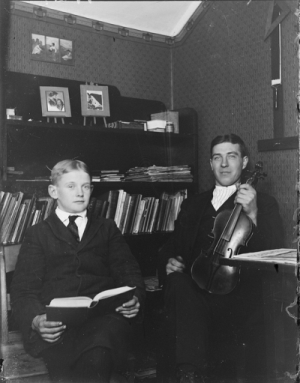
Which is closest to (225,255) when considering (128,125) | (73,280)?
(73,280)

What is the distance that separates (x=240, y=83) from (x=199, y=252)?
3.60 ft

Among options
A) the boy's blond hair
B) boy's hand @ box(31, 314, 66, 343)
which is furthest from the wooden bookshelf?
boy's hand @ box(31, 314, 66, 343)

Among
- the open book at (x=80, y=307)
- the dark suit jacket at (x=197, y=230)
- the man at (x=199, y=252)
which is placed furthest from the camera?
the dark suit jacket at (x=197, y=230)

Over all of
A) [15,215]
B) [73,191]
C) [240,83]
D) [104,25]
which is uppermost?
[104,25]

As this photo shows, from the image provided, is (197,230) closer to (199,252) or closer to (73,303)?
(199,252)

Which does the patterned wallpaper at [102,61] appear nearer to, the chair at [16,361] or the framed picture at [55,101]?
the framed picture at [55,101]

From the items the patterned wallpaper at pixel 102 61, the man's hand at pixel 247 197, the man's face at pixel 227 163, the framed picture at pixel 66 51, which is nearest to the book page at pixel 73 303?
the man's hand at pixel 247 197

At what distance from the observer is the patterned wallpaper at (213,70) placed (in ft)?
7.85

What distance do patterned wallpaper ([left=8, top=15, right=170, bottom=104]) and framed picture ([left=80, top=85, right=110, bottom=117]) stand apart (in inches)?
5.5

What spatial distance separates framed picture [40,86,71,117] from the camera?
2397 millimetres

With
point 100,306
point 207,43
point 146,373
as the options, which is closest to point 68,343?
point 100,306

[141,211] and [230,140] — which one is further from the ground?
[230,140]

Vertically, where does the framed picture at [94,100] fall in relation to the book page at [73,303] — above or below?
above

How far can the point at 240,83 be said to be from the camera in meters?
2.65
